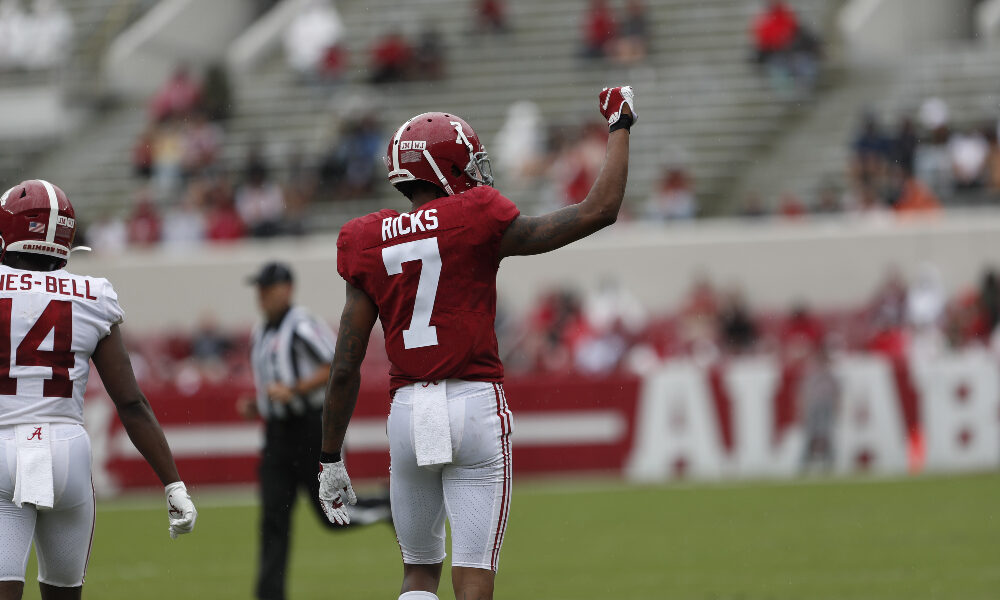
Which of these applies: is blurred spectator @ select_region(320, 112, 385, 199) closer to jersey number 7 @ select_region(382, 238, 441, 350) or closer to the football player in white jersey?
the football player in white jersey

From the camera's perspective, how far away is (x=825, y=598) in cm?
909

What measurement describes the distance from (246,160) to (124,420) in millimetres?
20652

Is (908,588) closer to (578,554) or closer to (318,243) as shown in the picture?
(578,554)

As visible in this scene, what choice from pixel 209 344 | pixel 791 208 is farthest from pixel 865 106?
pixel 209 344

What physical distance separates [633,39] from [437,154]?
65.5ft

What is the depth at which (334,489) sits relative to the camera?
5984 millimetres

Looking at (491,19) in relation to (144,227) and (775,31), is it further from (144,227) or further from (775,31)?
(144,227)

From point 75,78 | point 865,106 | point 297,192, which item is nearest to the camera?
point 865,106

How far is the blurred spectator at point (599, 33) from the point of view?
25.7 meters

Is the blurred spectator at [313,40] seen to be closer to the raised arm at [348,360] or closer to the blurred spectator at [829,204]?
the blurred spectator at [829,204]

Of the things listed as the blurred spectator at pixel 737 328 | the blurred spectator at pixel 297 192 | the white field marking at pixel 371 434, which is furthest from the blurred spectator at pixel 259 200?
the blurred spectator at pixel 737 328

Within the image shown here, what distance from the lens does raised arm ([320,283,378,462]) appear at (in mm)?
5875

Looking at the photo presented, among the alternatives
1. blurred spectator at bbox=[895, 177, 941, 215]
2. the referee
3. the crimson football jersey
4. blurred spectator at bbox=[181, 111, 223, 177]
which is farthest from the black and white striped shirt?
blurred spectator at bbox=[181, 111, 223, 177]

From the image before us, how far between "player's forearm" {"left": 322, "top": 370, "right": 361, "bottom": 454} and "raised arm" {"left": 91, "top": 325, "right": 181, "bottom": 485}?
2.04ft
